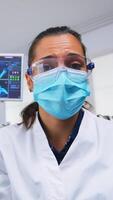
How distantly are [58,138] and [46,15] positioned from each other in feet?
7.94

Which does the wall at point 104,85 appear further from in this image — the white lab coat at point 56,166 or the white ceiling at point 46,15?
the white lab coat at point 56,166

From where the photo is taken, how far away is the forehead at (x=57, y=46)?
1053mm

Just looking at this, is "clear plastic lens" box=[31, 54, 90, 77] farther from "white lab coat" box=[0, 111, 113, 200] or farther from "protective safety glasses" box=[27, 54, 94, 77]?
"white lab coat" box=[0, 111, 113, 200]

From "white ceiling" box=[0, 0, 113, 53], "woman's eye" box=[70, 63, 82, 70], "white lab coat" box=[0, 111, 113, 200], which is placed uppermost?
"white ceiling" box=[0, 0, 113, 53]

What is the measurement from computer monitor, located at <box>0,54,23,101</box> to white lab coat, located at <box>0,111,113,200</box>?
83 centimetres

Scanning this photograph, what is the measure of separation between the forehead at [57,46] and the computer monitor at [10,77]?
0.81 metres

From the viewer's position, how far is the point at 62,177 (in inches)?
36.7

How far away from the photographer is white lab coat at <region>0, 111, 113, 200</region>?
91cm

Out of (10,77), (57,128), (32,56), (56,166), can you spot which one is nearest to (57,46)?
(32,56)

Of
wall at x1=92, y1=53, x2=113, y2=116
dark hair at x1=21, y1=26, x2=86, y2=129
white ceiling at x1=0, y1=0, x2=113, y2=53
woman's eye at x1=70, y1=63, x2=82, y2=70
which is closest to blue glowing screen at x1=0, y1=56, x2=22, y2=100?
dark hair at x1=21, y1=26, x2=86, y2=129

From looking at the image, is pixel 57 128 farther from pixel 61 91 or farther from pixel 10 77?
pixel 10 77

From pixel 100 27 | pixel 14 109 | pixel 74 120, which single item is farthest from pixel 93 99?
pixel 74 120

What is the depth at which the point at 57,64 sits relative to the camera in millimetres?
1039

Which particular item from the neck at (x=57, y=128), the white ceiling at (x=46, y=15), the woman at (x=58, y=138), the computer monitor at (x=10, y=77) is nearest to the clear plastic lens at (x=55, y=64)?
the woman at (x=58, y=138)
